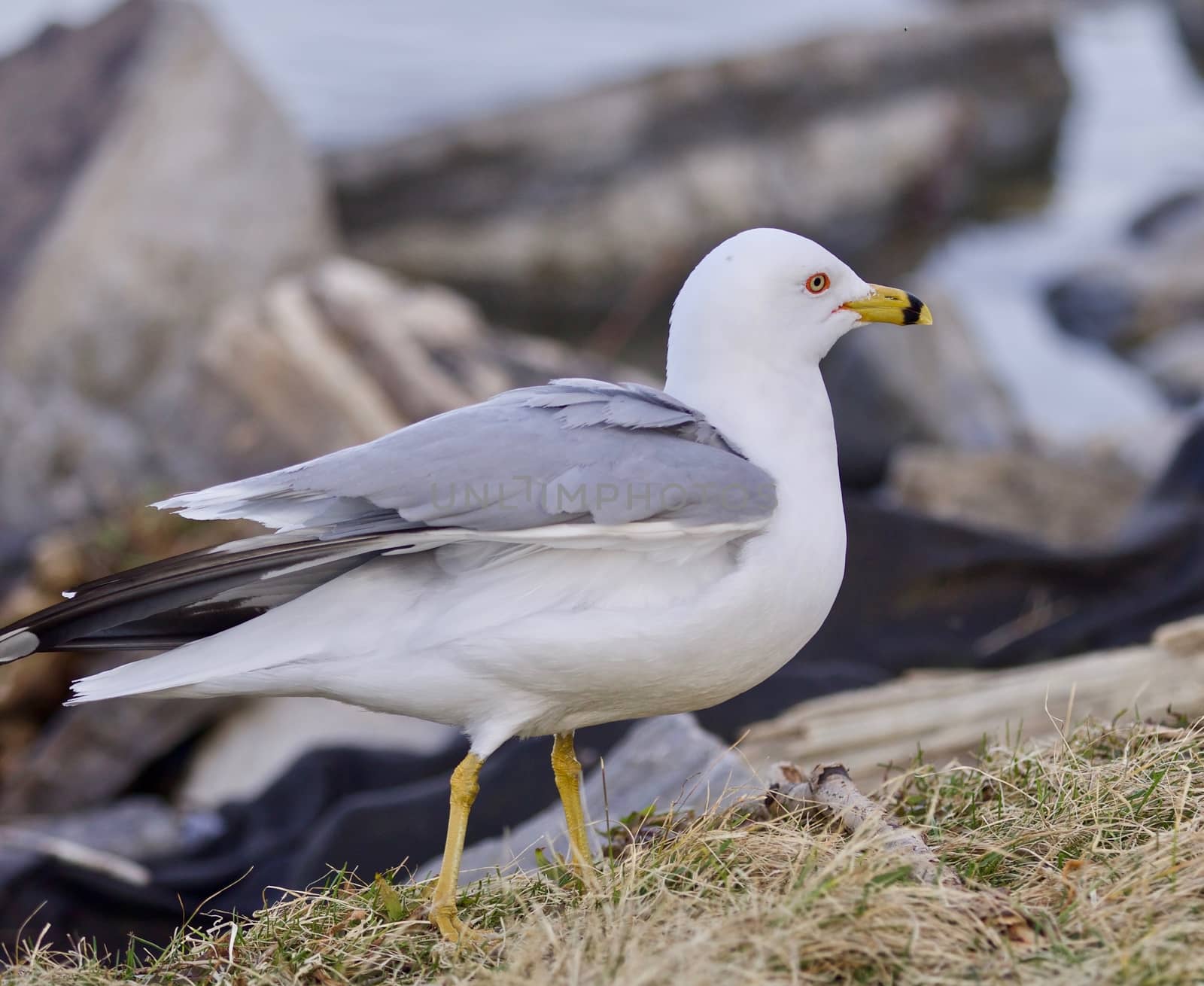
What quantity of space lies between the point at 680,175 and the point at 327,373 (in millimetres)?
6099

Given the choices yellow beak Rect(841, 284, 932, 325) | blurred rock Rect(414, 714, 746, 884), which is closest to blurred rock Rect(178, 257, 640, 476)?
blurred rock Rect(414, 714, 746, 884)

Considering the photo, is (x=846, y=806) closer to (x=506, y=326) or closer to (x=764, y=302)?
(x=764, y=302)

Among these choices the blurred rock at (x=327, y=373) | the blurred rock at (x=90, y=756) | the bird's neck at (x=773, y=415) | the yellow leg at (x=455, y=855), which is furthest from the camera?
the blurred rock at (x=327, y=373)

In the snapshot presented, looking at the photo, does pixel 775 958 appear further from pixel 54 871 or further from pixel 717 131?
pixel 717 131

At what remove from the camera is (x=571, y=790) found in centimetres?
283

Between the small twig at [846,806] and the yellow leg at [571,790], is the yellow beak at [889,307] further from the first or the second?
the yellow leg at [571,790]

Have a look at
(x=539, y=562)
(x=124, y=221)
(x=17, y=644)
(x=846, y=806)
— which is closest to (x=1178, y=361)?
(x=124, y=221)

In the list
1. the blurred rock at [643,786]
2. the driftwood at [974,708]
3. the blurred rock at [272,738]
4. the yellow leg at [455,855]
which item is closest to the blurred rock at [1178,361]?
the driftwood at [974,708]

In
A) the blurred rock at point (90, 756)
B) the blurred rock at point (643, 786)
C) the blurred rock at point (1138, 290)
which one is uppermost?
the blurred rock at point (90, 756)

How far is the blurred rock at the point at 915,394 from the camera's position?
7.50 meters

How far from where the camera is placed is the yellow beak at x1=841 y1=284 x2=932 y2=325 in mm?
2787

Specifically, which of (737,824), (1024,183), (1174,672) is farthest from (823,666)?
(1024,183)

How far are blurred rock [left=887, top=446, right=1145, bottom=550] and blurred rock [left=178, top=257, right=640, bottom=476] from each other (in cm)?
148

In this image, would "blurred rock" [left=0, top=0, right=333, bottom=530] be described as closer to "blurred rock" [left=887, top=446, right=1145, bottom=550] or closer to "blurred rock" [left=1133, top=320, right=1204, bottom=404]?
"blurred rock" [left=887, top=446, right=1145, bottom=550]
